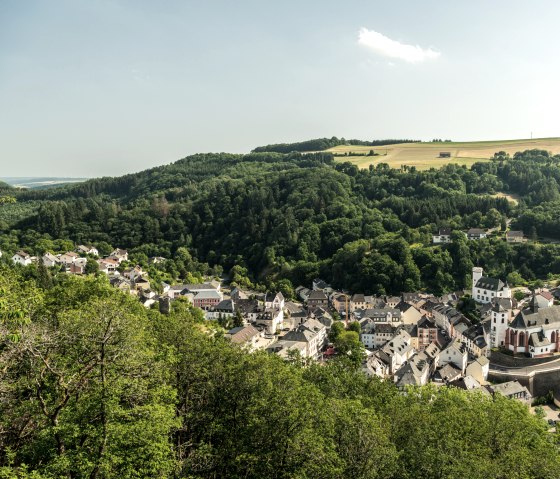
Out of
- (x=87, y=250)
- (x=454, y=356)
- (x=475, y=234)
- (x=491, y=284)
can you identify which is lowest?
(x=454, y=356)

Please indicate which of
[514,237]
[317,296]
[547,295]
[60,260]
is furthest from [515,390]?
[60,260]

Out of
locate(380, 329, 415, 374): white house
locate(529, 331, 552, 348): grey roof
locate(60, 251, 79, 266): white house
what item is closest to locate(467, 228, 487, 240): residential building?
locate(380, 329, 415, 374): white house

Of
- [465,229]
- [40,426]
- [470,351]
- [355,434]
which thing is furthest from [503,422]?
[465,229]

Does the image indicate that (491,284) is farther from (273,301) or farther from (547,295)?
(273,301)

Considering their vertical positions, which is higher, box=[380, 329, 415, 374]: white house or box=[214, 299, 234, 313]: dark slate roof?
box=[214, 299, 234, 313]: dark slate roof

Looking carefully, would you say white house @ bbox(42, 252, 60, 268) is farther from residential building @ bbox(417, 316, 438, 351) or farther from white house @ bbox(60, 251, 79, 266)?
residential building @ bbox(417, 316, 438, 351)

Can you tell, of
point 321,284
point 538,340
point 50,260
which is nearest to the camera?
point 538,340

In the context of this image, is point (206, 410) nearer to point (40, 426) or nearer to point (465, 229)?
point (40, 426)
